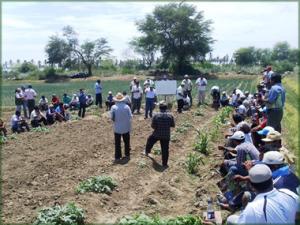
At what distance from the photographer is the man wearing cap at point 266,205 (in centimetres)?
369

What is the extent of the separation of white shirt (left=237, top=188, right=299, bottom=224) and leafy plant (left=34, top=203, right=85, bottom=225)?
3.67 meters

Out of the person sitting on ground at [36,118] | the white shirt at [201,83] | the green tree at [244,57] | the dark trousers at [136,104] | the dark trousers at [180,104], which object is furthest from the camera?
the green tree at [244,57]

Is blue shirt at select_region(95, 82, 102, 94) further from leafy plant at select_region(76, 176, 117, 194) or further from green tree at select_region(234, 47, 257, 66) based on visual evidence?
green tree at select_region(234, 47, 257, 66)

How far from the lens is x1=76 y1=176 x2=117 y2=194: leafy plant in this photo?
8.52 metres

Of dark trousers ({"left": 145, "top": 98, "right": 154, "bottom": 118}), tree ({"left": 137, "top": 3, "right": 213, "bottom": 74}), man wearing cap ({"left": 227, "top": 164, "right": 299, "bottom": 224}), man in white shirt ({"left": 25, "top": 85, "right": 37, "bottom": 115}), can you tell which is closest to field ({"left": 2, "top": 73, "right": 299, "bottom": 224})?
dark trousers ({"left": 145, "top": 98, "right": 154, "bottom": 118})

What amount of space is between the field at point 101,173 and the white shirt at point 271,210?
3.34 meters

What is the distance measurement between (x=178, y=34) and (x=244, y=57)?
32973mm

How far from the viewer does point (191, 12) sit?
70188mm

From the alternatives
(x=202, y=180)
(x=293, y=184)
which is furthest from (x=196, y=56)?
(x=293, y=184)

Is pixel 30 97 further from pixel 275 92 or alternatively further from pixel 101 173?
pixel 275 92

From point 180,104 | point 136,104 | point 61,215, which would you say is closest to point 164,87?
point 180,104

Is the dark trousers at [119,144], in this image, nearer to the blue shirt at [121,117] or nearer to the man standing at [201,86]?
the blue shirt at [121,117]

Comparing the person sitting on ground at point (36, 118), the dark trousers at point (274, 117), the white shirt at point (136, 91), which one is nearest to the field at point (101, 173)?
the dark trousers at point (274, 117)

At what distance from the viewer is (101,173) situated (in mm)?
10062
